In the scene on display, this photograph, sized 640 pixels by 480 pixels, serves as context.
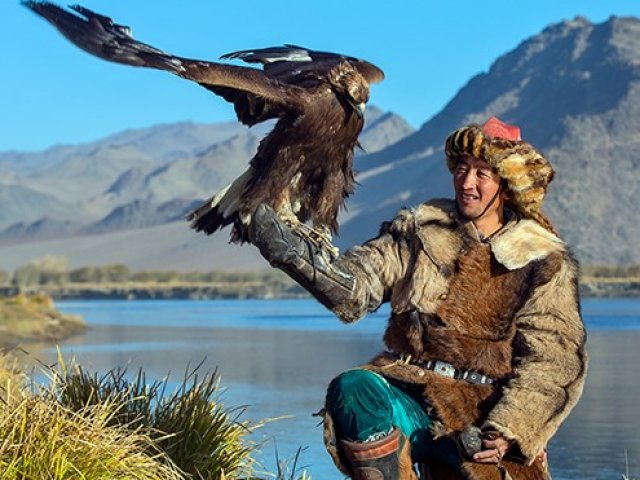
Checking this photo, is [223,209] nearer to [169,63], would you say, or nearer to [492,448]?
[169,63]

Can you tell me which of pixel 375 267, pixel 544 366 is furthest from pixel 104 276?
pixel 544 366

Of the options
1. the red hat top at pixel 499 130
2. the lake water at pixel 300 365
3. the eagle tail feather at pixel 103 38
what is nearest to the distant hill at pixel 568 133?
the lake water at pixel 300 365

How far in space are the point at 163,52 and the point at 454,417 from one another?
178 centimetres

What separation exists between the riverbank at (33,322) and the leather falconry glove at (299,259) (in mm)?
28868

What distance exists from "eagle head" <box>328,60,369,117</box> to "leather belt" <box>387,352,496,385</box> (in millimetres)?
1322

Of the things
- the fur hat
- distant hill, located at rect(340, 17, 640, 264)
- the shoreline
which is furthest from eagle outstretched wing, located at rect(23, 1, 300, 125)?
distant hill, located at rect(340, 17, 640, 264)

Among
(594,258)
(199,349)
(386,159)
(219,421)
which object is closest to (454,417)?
(219,421)

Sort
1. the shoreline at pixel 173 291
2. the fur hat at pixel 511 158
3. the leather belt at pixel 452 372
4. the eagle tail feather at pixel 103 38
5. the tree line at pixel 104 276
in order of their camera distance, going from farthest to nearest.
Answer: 1. the tree line at pixel 104 276
2. the shoreline at pixel 173 291
3. the eagle tail feather at pixel 103 38
4. the fur hat at pixel 511 158
5. the leather belt at pixel 452 372

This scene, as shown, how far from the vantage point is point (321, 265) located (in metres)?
4.37

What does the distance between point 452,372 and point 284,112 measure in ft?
4.72

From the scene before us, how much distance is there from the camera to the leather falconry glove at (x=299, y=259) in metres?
4.32

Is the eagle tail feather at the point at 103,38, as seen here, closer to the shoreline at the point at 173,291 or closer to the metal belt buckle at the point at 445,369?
the metal belt buckle at the point at 445,369

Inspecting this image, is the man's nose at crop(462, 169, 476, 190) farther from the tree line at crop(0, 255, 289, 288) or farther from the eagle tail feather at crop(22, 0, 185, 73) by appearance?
the tree line at crop(0, 255, 289, 288)

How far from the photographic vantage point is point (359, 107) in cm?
537
